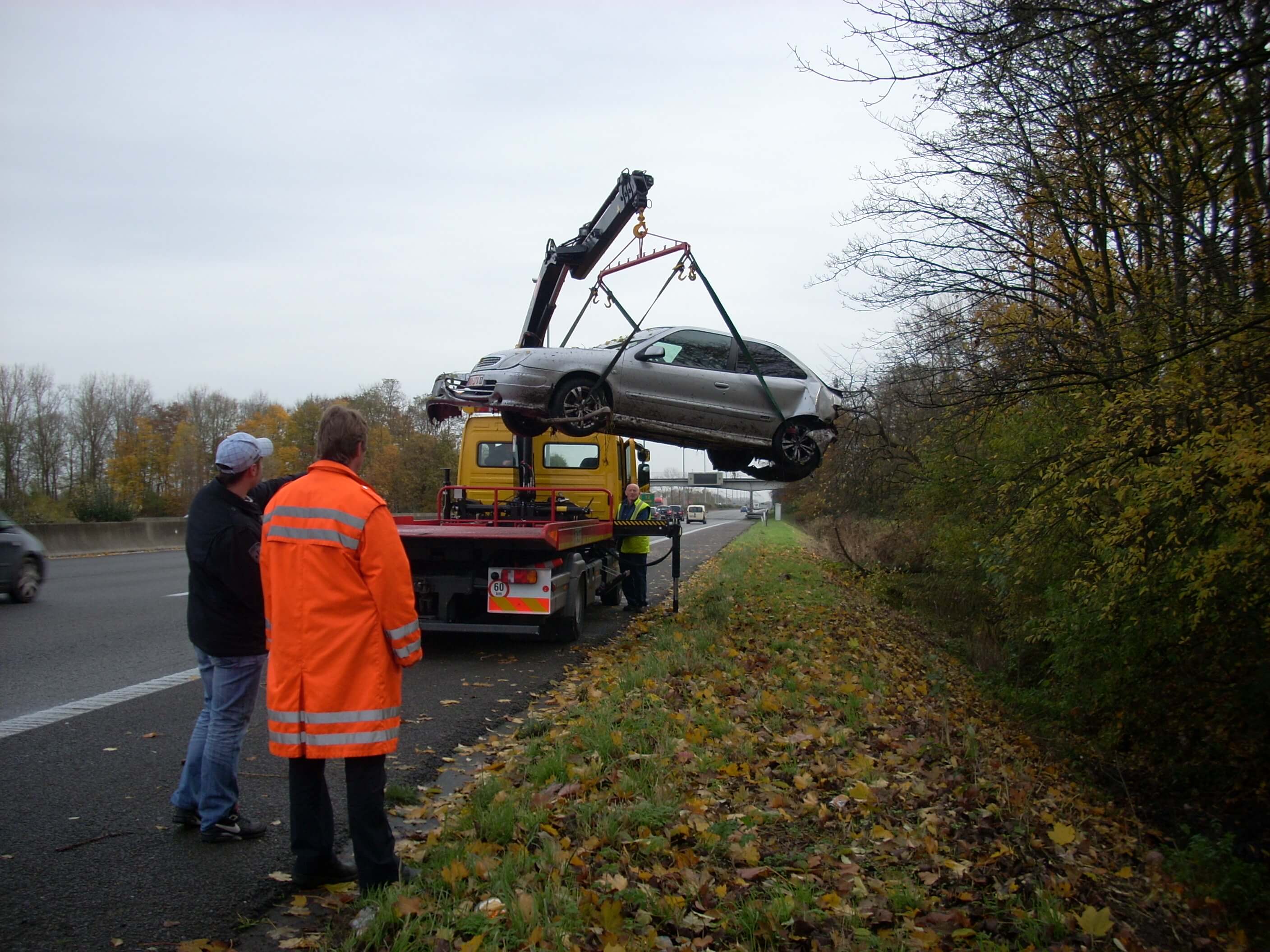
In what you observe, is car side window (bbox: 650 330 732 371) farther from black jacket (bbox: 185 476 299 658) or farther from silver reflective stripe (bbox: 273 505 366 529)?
silver reflective stripe (bbox: 273 505 366 529)

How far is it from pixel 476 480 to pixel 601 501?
5.26 feet

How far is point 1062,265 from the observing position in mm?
10703

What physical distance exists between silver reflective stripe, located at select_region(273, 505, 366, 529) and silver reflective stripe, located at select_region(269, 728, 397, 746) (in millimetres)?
730

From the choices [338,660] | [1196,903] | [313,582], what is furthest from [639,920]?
[1196,903]

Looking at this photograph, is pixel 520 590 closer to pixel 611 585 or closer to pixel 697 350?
pixel 697 350

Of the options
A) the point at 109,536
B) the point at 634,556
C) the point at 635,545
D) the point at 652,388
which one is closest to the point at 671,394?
the point at 652,388

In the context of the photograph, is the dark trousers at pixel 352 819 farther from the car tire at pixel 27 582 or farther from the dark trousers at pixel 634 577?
the car tire at pixel 27 582

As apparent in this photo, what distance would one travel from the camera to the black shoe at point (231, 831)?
13.1 ft

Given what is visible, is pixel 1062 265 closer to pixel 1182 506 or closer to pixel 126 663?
pixel 1182 506

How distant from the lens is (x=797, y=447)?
9844 millimetres

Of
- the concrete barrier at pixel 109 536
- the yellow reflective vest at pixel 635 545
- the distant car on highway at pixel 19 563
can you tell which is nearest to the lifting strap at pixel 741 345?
the yellow reflective vest at pixel 635 545

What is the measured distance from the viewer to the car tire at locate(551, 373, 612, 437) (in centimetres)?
945

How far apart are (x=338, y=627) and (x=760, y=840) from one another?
209 cm

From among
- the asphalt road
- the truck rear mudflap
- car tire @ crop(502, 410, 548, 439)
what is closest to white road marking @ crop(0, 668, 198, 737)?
the asphalt road
